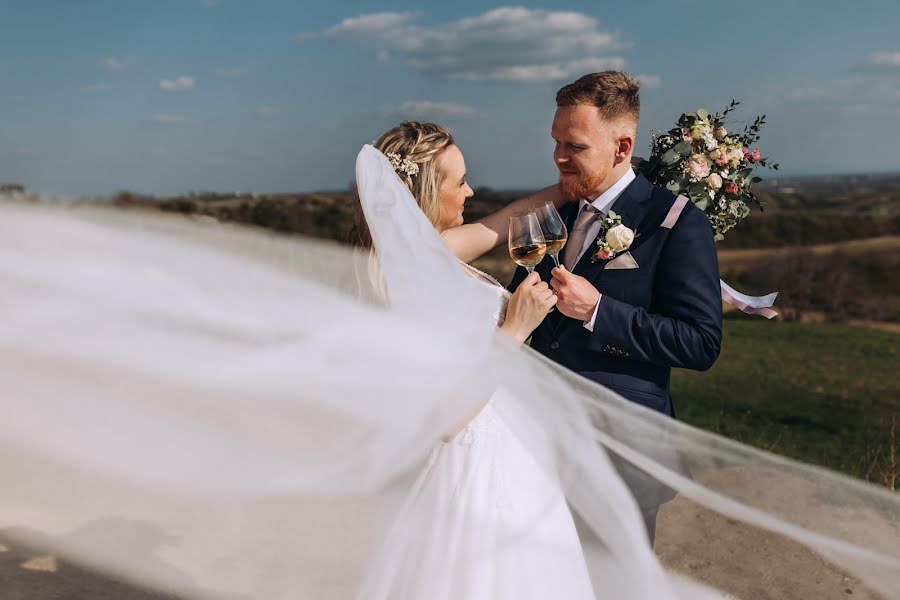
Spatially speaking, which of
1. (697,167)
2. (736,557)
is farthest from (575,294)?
(736,557)

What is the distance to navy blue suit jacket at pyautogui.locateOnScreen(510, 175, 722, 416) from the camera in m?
3.42

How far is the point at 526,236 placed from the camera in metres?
3.34

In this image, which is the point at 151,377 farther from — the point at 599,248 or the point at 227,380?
the point at 599,248

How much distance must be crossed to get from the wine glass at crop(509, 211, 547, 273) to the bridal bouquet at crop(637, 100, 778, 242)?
1.06 meters

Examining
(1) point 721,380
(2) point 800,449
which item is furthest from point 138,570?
A: (1) point 721,380

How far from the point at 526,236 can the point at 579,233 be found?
1.96 ft

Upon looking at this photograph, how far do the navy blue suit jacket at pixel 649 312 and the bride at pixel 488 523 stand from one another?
20.0 inches

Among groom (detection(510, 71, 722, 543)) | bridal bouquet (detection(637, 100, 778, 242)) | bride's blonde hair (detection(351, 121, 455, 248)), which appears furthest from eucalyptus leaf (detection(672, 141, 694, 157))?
bride's blonde hair (detection(351, 121, 455, 248))

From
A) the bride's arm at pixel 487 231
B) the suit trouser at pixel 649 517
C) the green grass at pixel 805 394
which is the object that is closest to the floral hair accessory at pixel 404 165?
the bride's arm at pixel 487 231

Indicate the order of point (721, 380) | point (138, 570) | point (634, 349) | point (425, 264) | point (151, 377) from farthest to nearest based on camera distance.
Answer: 1. point (721, 380)
2. point (138, 570)
3. point (634, 349)
4. point (425, 264)
5. point (151, 377)

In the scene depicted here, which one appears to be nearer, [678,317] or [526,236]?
[526,236]

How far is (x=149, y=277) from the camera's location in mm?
2191

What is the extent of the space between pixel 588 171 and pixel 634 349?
0.83 metres

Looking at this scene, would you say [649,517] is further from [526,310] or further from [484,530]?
[526,310]
